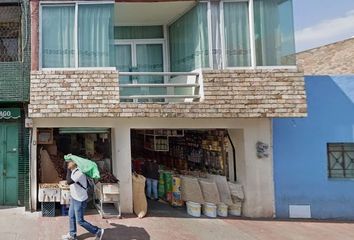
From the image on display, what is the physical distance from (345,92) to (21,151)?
8711 millimetres

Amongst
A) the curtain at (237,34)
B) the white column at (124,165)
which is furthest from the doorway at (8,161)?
the curtain at (237,34)

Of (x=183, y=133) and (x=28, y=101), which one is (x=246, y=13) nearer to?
(x=183, y=133)

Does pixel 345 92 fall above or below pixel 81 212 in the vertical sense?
above

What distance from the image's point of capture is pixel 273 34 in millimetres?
9391

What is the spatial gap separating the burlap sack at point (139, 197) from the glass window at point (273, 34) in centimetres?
434

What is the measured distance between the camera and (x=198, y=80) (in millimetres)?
9070

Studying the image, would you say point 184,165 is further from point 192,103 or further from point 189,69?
point 192,103

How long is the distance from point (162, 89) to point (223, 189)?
3.23m

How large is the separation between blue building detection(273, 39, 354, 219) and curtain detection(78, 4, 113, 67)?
191 inches

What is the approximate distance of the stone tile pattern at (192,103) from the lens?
841 centimetres

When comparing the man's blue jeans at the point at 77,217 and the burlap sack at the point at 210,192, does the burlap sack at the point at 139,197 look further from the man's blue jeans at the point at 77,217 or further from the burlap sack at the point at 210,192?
the man's blue jeans at the point at 77,217

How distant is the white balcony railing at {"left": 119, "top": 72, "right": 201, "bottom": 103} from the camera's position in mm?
8914

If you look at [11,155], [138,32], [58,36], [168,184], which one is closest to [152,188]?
[168,184]

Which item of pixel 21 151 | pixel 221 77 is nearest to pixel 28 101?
pixel 21 151
